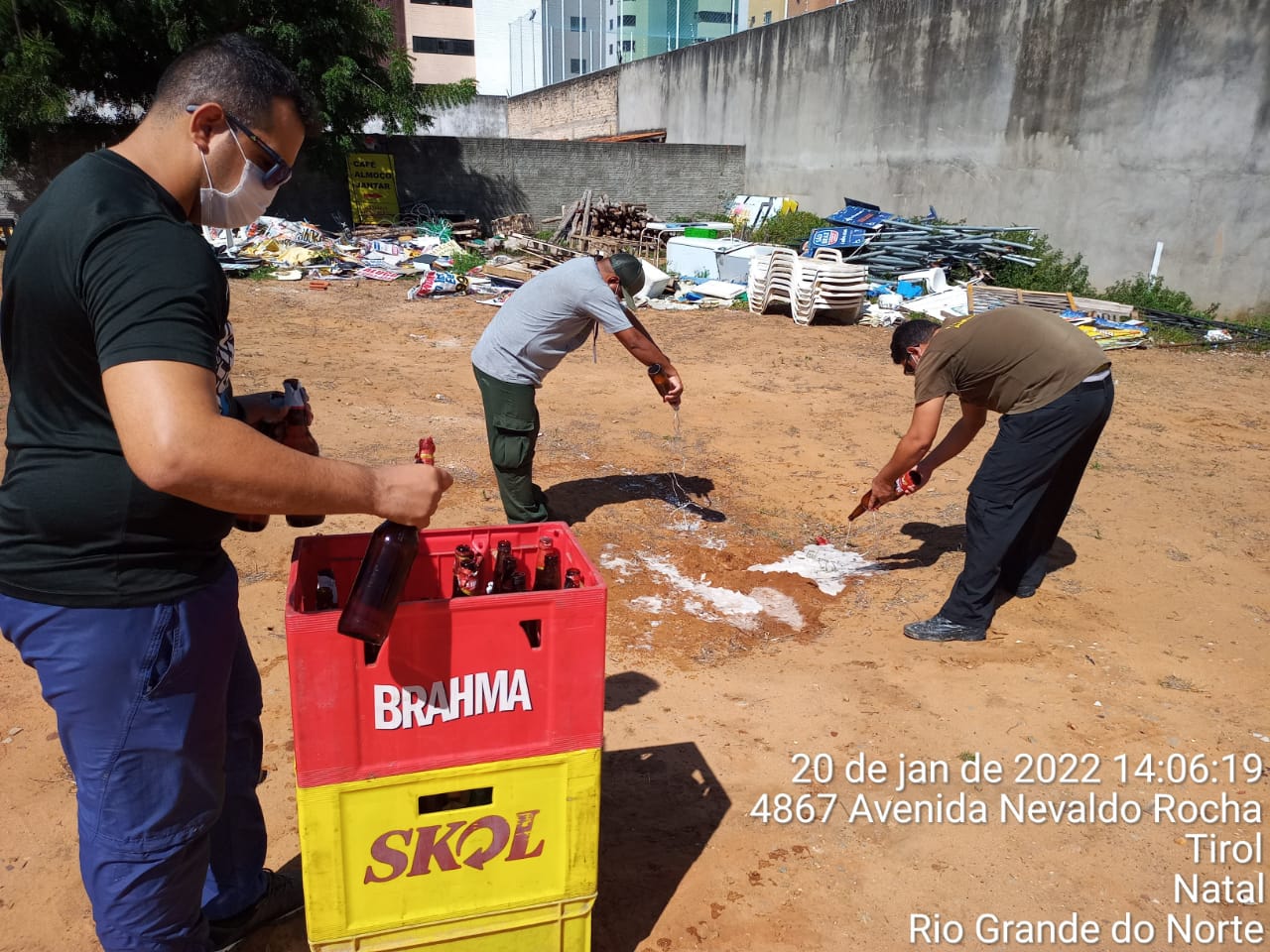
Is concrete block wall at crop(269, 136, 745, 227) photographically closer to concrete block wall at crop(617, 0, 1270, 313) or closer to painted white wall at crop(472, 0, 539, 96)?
concrete block wall at crop(617, 0, 1270, 313)

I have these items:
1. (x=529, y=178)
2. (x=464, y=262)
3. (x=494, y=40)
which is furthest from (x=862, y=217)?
(x=494, y=40)

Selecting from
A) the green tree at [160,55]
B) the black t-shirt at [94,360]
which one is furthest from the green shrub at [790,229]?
the black t-shirt at [94,360]

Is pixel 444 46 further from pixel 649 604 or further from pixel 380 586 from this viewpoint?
pixel 380 586

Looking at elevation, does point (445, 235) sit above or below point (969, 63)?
below

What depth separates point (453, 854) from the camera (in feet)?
6.70

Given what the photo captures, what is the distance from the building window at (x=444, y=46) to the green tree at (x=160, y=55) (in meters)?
22.7

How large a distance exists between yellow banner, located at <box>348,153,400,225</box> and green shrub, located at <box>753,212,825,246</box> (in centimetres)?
762

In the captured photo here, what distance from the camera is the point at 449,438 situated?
691 centimetres

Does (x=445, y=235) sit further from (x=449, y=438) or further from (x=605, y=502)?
(x=605, y=502)

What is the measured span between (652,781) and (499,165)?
1826 cm

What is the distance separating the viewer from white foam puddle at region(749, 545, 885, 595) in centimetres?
498

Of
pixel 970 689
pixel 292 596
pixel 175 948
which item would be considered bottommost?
pixel 970 689

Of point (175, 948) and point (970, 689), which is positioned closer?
point (175, 948)

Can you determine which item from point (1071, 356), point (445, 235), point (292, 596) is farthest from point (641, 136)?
point (292, 596)
